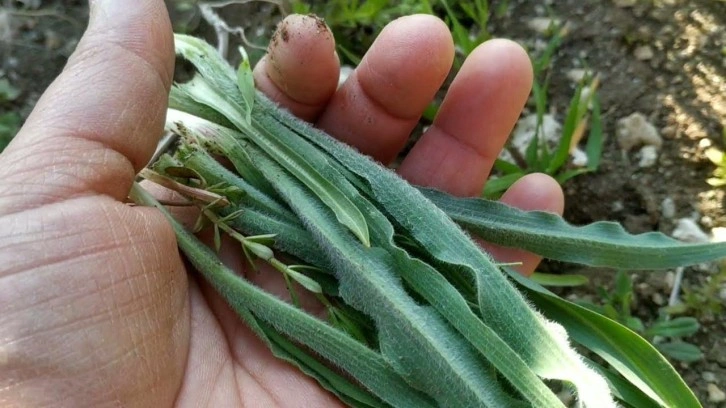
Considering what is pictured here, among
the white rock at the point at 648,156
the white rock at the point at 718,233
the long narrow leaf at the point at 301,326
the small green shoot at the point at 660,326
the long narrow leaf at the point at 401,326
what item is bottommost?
the small green shoot at the point at 660,326

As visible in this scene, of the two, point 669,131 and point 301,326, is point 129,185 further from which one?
point 669,131

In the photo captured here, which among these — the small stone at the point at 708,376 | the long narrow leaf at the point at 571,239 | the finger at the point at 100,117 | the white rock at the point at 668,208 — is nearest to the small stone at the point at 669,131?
the white rock at the point at 668,208

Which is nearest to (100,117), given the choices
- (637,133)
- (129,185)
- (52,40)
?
(129,185)

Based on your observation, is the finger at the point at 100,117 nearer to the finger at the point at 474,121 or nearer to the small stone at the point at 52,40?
the finger at the point at 474,121

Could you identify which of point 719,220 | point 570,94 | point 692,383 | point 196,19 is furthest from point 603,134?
point 196,19

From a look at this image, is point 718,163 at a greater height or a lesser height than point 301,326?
greater

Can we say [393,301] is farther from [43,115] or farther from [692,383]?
[692,383]

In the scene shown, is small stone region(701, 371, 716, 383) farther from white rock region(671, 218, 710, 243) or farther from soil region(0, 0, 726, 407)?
white rock region(671, 218, 710, 243)
